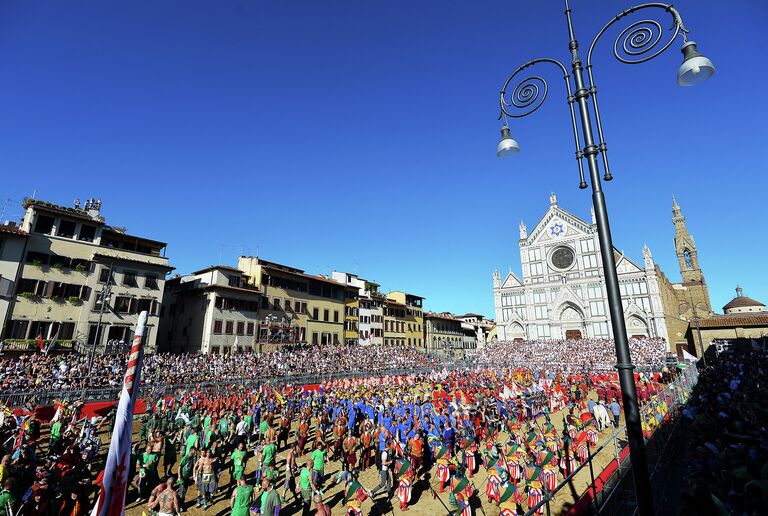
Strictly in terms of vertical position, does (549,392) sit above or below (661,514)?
above

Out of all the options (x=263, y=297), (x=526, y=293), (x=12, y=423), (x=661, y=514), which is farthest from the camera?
(x=526, y=293)

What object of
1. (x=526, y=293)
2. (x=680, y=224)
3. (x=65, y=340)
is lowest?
(x=65, y=340)

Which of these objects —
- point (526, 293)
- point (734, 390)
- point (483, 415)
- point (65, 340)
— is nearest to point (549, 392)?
point (483, 415)

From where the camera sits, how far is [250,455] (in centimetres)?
1454

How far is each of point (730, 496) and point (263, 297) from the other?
127 ft

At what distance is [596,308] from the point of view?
55.8 metres

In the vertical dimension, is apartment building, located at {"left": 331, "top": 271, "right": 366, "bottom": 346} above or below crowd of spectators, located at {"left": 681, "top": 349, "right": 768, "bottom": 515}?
above

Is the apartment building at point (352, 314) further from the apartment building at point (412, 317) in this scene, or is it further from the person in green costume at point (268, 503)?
the person in green costume at point (268, 503)

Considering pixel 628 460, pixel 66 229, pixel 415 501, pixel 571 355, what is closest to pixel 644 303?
pixel 571 355

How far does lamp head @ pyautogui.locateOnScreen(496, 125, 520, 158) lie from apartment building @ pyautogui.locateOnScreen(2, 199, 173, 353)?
28165 mm

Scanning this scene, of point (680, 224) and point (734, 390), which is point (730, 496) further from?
point (680, 224)

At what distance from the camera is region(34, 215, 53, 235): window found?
90.0ft

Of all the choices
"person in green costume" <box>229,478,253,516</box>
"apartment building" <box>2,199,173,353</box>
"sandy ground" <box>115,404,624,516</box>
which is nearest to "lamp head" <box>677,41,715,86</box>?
"sandy ground" <box>115,404,624,516</box>

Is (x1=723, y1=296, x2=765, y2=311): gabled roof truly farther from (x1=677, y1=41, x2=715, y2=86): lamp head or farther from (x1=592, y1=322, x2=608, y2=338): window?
(x1=677, y1=41, x2=715, y2=86): lamp head
